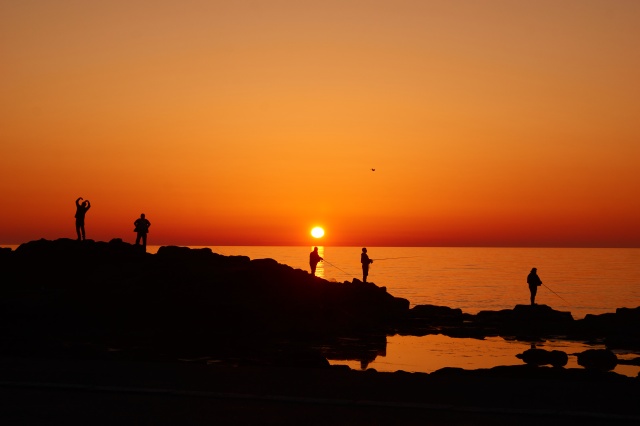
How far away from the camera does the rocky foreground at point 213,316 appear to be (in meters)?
23.8

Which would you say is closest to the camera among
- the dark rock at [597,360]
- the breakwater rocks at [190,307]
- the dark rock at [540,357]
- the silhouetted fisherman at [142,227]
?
the dark rock at [597,360]

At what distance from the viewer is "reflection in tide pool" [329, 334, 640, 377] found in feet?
86.4

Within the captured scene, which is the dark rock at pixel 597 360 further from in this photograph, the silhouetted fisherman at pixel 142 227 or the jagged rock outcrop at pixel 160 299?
the silhouetted fisherman at pixel 142 227

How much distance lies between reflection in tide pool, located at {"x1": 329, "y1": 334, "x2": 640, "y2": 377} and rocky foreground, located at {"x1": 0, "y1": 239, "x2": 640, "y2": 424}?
0.98 metres

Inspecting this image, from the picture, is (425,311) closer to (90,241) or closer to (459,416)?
(90,241)

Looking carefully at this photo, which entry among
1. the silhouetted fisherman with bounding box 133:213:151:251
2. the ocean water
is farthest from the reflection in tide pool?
the silhouetted fisherman with bounding box 133:213:151:251

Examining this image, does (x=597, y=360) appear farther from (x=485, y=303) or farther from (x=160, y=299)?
(x=485, y=303)

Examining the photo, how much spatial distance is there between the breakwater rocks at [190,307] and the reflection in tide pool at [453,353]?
1.38 metres

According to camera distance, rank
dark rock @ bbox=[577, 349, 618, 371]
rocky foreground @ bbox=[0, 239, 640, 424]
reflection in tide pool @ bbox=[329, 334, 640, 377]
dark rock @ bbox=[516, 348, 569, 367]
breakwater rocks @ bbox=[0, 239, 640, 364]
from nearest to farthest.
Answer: rocky foreground @ bbox=[0, 239, 640, 424]
reflection in tide pool @ bbox=[329, 334, 640, 377]
dark rock @ bbox=[577, 349, 618, 371]
dark rock @ bbox=[516, 348, 569, 367]
breakwater rocks @ bbox=[0, 239, 640, 364]

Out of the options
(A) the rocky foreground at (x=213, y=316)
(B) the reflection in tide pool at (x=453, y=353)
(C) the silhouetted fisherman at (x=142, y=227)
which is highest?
(C) the silhouetted fisherman at (x=142, y=227)

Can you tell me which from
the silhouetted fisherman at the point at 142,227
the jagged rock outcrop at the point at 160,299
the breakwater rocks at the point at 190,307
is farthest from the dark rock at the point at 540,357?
the silhouetted fisherman at the point at 142,227

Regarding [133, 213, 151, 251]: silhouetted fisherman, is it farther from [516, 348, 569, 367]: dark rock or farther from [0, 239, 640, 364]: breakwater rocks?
[516, 348, 569, 367]: dark rock

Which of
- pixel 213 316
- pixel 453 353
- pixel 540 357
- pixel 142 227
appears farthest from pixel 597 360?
pixel 142 227

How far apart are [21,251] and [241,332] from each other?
530 inches
